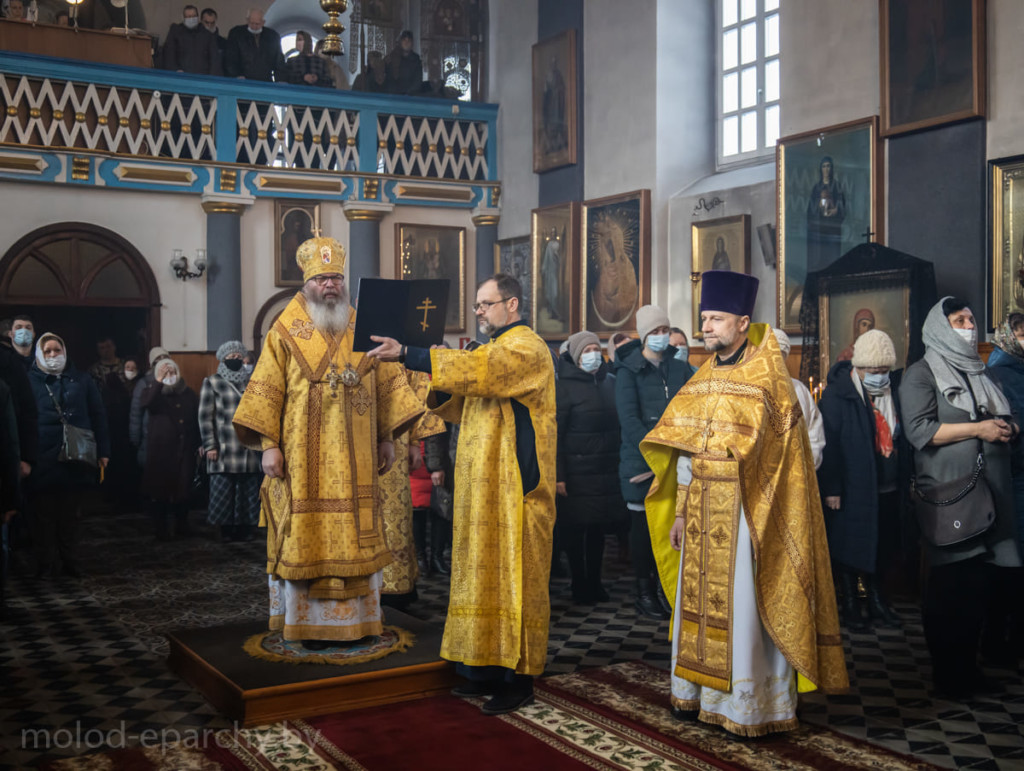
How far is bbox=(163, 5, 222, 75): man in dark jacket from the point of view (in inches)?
524

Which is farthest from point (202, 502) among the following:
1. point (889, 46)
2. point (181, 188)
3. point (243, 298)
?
point (889, 46)

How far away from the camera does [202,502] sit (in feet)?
40.1

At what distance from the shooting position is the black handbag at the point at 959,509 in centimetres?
467

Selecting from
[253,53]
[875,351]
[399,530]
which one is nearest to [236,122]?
[253,53]

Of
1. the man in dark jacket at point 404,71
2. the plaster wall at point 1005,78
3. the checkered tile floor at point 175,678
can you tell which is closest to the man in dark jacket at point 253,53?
the man in dark jacket at point 404,71

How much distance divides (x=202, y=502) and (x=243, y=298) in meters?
2.71

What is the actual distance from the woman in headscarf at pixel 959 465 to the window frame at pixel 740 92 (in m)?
6.53

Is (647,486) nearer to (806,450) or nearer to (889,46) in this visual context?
(806,450)

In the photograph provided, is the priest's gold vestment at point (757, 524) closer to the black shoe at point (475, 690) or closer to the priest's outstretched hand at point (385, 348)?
the black shoe at point (475, 690)

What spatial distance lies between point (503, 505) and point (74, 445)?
4175 millimetres

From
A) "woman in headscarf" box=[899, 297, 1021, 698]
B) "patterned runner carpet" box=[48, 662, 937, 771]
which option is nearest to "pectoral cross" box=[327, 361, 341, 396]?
"patterned runner carpet" box=[48, 662, 937, 771]

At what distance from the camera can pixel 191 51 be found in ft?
43.9

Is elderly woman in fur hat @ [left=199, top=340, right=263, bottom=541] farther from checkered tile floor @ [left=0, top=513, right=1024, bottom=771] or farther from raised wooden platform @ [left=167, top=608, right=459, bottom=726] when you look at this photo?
raised wooden platform @ [left=167, top=608, right=459, bottom=726]

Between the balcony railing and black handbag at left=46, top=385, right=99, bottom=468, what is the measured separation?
5.73 metres
